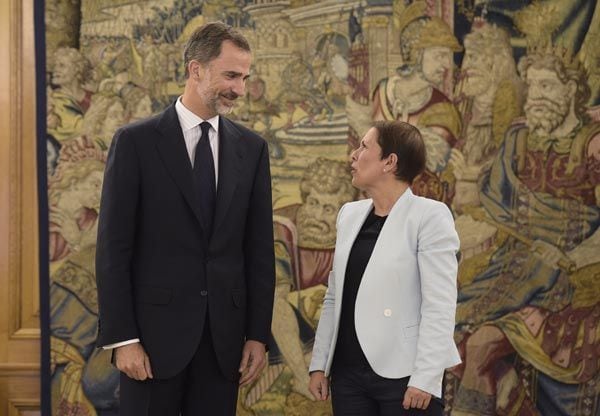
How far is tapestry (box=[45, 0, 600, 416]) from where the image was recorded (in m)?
3.78

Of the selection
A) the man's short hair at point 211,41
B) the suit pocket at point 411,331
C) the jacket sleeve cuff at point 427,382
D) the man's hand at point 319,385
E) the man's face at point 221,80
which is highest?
the man's short hair at point 211,41

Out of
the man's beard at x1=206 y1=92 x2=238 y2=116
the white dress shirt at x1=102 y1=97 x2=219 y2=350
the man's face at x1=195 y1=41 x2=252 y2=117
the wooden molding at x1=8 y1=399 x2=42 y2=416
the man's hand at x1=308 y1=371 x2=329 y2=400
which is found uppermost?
the man's face at x1=195 y1=41 x2=252 y2=117

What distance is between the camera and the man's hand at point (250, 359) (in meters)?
2.61

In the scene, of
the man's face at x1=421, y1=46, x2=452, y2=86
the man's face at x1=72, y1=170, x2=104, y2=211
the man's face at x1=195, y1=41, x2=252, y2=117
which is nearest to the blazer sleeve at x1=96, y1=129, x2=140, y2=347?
the man's face at x1=195, y1=41, x2=252, y2=117

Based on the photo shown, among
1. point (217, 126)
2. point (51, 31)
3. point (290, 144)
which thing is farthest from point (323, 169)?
point (51, 31)

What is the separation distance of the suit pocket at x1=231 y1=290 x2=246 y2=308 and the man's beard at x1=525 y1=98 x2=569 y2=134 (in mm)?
1909

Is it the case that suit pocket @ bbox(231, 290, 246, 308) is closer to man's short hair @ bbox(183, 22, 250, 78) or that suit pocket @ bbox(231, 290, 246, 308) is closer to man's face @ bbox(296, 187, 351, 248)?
man's short hair @ bbox(183, 22, 250, 78)

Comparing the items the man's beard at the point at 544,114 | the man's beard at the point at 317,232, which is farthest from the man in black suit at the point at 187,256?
the man's beard at the point at 544,114

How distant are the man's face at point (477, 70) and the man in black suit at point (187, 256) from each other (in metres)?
1.55

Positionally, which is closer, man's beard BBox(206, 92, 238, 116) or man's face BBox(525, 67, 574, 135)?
man's beard BBox(206, 92, 238, 116)

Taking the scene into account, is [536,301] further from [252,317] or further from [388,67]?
[252,317]

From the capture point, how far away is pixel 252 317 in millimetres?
2631

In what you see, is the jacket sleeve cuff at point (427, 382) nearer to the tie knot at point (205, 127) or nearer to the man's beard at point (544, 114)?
the tie knot at point (205, 127)

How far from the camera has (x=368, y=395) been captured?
245cm
